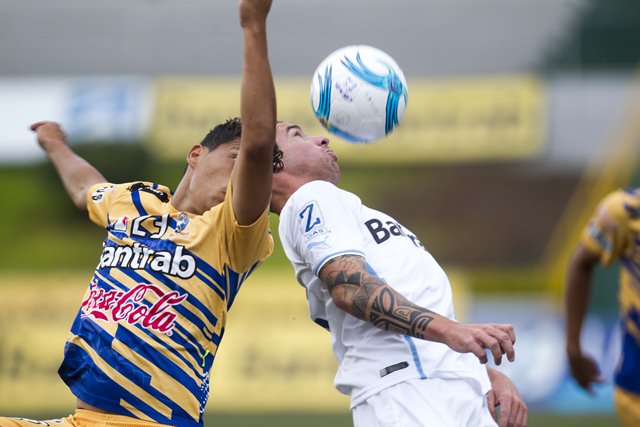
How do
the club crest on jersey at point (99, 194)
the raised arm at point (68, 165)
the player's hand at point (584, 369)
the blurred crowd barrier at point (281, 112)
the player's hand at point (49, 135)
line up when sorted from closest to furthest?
the club crest on jersey at point (99, 194) → the raised arm at point (68, 165) → the player's hand at point (49, 135) → the player's hand at point (584, 369) → the blurred crowd barrier at point (281, 112)

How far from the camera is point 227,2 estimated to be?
934 inches

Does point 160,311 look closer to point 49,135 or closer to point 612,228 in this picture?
point 49,135

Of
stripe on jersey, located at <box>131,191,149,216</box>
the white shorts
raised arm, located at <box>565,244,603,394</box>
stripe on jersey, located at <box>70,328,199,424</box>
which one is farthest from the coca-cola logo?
raised arm, located at <box>565,244,603,394</box>

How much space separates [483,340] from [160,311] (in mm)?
1367

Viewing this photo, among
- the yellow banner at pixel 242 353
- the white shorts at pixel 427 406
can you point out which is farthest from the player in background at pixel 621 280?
the yellow banner at pixel 242 353

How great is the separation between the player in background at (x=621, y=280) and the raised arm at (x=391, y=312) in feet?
8.34

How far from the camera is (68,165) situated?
5219 mm

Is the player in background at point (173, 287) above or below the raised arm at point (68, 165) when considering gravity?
below

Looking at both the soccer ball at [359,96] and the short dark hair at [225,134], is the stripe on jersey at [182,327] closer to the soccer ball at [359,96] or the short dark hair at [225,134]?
the short dark hair at [225,134]

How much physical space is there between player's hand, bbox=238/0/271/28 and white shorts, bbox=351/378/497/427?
1.54 metres

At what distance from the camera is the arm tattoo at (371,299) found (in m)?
3.83

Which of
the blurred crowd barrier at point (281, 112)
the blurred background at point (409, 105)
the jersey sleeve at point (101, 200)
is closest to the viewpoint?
the jersey sleeve at point (101, 200)

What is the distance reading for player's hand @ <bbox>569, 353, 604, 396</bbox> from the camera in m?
6.36

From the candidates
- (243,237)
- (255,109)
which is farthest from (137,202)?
(255,109)
